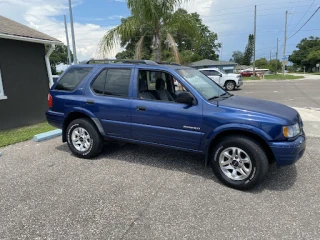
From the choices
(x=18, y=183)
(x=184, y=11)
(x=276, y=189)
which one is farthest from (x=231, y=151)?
(x=184, y=11)

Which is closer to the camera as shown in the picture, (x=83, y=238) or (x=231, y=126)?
(x=83, y=238)

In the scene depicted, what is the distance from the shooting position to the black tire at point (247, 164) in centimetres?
342

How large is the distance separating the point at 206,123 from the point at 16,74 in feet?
23.6

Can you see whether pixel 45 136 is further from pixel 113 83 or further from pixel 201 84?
pixel 201 84

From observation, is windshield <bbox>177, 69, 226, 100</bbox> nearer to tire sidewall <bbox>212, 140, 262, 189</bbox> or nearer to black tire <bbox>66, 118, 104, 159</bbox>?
tire sidewall <bbox>212, 140, 262, 189</bbox>

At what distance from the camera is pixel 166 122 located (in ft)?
13.0

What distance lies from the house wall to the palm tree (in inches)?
99.3

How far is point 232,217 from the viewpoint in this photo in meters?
2.94

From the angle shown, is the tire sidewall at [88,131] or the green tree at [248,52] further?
the green tree at [248,52]

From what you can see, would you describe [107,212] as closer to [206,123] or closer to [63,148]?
[206,123]

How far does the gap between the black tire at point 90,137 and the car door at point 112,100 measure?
225mm

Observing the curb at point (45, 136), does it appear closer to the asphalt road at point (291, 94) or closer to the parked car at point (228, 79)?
the asphalt road at point (291, 94)

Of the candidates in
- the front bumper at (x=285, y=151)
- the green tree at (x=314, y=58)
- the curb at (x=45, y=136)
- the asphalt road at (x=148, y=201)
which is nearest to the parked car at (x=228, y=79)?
the curb at (x=45, y=136)

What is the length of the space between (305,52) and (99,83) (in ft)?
292
